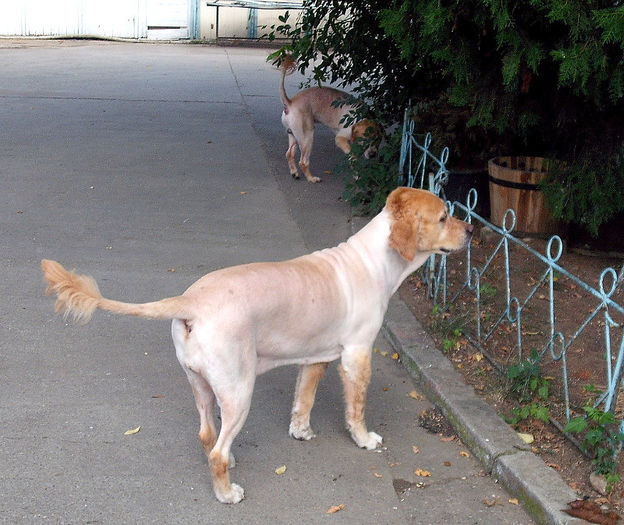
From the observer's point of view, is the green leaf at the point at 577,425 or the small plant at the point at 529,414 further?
the small plant at the point at 529,414

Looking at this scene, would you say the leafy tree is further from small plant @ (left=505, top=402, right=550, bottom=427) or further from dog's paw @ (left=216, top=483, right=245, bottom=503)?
dog's paw @ (left=216, top=483, right=245, bottom=503)

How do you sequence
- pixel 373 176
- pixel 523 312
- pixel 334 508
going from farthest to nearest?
1. pixel 373 176
2. pixel 523 312
3. pixel 334 508

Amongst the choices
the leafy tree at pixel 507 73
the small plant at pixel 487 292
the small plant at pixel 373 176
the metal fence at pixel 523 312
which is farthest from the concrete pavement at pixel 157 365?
the leafy tree at pixel 507 73

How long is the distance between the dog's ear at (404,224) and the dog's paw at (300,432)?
1.07 meters

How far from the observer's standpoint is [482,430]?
421 centimetres

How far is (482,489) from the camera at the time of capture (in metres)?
3.91

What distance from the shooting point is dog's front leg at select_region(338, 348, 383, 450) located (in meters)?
4.12

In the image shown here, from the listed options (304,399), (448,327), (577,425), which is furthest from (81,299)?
(448,327)

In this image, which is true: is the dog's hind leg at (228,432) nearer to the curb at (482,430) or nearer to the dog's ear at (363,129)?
the curb at (482,430)

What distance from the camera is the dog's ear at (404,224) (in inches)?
159

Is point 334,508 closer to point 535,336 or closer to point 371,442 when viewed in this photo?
point 371,442

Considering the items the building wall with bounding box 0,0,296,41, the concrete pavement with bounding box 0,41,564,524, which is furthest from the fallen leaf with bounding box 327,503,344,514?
the building wall with bounding box 0,0,296,41

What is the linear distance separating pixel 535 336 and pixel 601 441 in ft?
5.55

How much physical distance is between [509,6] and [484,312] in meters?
2.04
